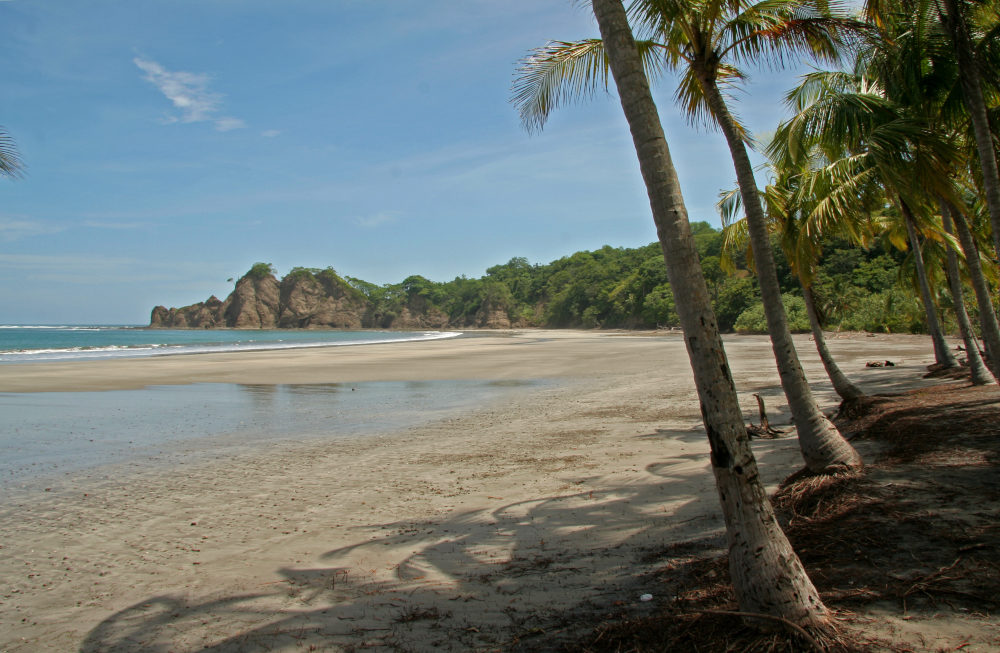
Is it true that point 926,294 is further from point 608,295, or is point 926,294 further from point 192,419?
point 608,295

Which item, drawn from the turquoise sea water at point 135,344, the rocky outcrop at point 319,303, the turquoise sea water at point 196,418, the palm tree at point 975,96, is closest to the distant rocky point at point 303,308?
the rocky outcrop at point 319,303

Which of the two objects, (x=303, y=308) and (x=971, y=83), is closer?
(x=971, y=83)

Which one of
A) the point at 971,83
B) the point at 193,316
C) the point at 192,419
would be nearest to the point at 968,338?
the point at 971,83

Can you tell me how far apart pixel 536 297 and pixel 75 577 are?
→ 123164 millimetres

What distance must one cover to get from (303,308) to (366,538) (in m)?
140

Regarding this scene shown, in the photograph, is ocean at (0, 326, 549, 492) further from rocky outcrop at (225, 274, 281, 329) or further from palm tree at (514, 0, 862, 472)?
rocky outcrop at (225, 274, 281, 329)

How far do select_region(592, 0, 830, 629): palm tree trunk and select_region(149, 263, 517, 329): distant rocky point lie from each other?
126 meters

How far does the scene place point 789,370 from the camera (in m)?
5.65

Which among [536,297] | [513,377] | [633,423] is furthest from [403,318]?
[633,423]

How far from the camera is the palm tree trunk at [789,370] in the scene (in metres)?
5.45

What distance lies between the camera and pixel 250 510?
20.3 feet

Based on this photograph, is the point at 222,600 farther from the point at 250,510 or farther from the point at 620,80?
the point at 620,80

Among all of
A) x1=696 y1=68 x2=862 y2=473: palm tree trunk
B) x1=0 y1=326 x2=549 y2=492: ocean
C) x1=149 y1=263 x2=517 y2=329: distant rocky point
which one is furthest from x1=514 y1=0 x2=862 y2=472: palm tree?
x1=149 y1=263 x2=517 y2=329: distant rocky point

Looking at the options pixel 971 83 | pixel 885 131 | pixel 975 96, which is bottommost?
pixel 885 131
